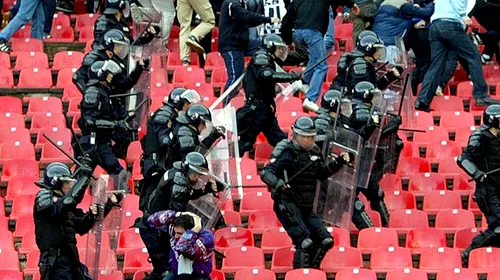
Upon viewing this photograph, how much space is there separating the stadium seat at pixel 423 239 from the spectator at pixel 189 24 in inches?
180

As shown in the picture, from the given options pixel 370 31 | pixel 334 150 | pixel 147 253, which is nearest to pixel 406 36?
pixel 370 31

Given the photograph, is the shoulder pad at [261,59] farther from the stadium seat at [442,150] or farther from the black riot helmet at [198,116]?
the stadium seat at [442,150]

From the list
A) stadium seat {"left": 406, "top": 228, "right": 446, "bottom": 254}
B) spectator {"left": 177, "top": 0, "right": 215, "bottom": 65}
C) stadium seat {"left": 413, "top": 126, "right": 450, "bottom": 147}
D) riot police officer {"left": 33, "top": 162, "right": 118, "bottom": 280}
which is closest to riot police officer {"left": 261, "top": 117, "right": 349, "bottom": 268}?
stadium seat {"left": 406, "top": 228, "right": 446, "bottom": 254}

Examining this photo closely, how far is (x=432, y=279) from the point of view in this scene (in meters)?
19.3

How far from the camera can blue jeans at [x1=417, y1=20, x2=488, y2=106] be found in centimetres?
2252

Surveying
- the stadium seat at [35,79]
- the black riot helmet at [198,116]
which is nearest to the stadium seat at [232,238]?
the black riot helmet at [198,116]

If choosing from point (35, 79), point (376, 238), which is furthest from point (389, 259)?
point (35, 79)

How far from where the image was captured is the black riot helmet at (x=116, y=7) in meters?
23.2

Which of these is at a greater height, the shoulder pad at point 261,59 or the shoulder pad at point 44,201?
the shoulder pad at point 261,59

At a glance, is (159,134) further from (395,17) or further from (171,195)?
(395,17)

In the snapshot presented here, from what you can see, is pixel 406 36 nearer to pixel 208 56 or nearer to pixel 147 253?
pixel 208 56

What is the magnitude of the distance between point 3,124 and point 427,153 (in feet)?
14.9

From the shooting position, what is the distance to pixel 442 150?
22.0 metres

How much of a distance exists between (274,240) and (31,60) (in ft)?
16.2
